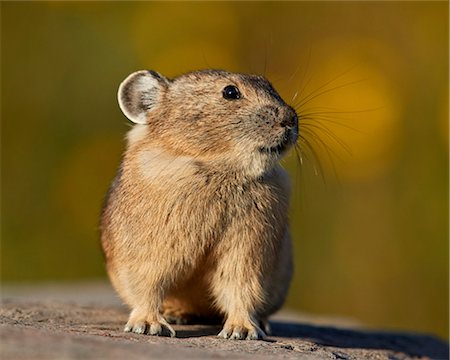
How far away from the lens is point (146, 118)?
7246 millimetres

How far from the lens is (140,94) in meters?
7.30

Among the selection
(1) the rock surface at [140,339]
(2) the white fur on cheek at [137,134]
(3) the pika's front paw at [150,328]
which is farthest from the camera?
(2) the white fur on cheek at [137,134]

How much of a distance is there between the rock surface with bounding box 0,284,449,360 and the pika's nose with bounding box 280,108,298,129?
1481mm

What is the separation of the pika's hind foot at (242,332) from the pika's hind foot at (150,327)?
14.6 inches

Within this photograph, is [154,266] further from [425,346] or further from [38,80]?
[38,80]

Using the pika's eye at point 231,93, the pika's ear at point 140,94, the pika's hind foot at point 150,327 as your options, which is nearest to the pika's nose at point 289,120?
the pika's eye at point 231,93

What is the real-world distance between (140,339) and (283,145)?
67.1 inches

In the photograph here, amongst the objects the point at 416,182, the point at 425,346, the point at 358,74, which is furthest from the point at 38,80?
the point at 425,346

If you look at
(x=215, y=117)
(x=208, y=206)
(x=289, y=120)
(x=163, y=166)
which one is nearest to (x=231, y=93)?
(x=215, y=117)

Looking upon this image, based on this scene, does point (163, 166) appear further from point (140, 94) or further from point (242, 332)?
point (242, 332)

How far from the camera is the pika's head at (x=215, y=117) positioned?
665cm

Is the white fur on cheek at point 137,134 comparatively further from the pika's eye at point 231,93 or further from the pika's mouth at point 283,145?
the pika's mouth at point 283,145

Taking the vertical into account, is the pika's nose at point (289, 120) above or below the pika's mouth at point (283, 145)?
above

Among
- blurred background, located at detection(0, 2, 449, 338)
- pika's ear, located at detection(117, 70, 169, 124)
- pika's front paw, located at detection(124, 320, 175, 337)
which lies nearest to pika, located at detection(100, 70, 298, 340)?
pika's front paw, located at detection(124, 320, 175, 337)
